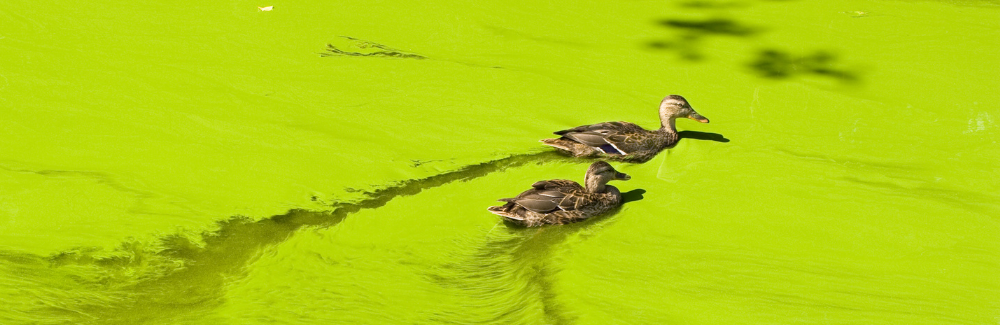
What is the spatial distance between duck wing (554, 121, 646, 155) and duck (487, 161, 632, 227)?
41cm

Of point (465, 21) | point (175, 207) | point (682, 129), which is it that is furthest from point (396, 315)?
point (465, 21)

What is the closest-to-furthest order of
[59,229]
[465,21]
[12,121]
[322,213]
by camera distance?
1. [59,229]
2. [322,213]
3. [12,121]
4. [465,21]

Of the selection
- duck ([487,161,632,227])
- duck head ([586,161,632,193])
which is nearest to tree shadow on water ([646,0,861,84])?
duck head ([586,161,632,193])

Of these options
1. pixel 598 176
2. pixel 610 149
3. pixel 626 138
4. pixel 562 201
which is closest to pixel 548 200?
pixel 562 201

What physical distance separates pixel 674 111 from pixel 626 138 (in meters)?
0.39

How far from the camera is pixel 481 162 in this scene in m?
4.80

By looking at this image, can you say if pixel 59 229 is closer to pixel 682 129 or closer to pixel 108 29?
pixel 108 29

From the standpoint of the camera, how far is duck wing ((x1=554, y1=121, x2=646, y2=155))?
4.89 meters

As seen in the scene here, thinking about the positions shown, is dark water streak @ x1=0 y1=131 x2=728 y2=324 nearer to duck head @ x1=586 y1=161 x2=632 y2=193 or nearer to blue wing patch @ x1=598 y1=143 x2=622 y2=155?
duck head @ x1=586 y1=161 x2=632 y2=193

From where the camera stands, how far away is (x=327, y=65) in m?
5.81

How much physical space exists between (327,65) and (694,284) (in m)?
3.01

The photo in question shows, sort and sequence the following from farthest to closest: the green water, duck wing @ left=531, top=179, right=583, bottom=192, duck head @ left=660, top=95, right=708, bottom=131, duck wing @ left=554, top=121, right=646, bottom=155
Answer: duck head @ left=660, top=95, right=708, bottom=131 → duck wing @ left=554, top=121, right=646, bottom=155 → duck wing @ left=531, top=179, right=583, bottom=192 → the green water

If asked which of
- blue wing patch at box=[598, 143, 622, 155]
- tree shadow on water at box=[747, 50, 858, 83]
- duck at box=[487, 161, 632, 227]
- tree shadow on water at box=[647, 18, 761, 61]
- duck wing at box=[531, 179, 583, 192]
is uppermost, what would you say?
tree shadow on water at box=[647, 18, 761, 61]

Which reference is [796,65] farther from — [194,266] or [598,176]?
[194,266]
